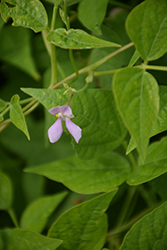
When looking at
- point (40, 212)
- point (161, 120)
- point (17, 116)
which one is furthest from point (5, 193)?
point (161, 120)

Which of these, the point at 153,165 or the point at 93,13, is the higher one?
the point at 93,13

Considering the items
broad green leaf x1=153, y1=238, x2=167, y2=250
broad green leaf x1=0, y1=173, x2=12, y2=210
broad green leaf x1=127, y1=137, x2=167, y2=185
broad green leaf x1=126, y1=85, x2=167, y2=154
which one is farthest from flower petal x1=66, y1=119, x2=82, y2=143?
broad green leaf x1=0, y1=173, x2=12, y2=210

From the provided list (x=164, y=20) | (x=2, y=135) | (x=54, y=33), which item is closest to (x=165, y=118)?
(x=164, y=20)

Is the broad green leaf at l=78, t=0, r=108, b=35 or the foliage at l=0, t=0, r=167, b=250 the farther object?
the broad green leaf at l=78, t=0, r=108, b=35

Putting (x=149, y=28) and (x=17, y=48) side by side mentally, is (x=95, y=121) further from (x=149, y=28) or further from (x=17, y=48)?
(x=17, y=48)

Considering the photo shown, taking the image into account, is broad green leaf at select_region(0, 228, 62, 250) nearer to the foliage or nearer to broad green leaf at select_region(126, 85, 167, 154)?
the foliage
